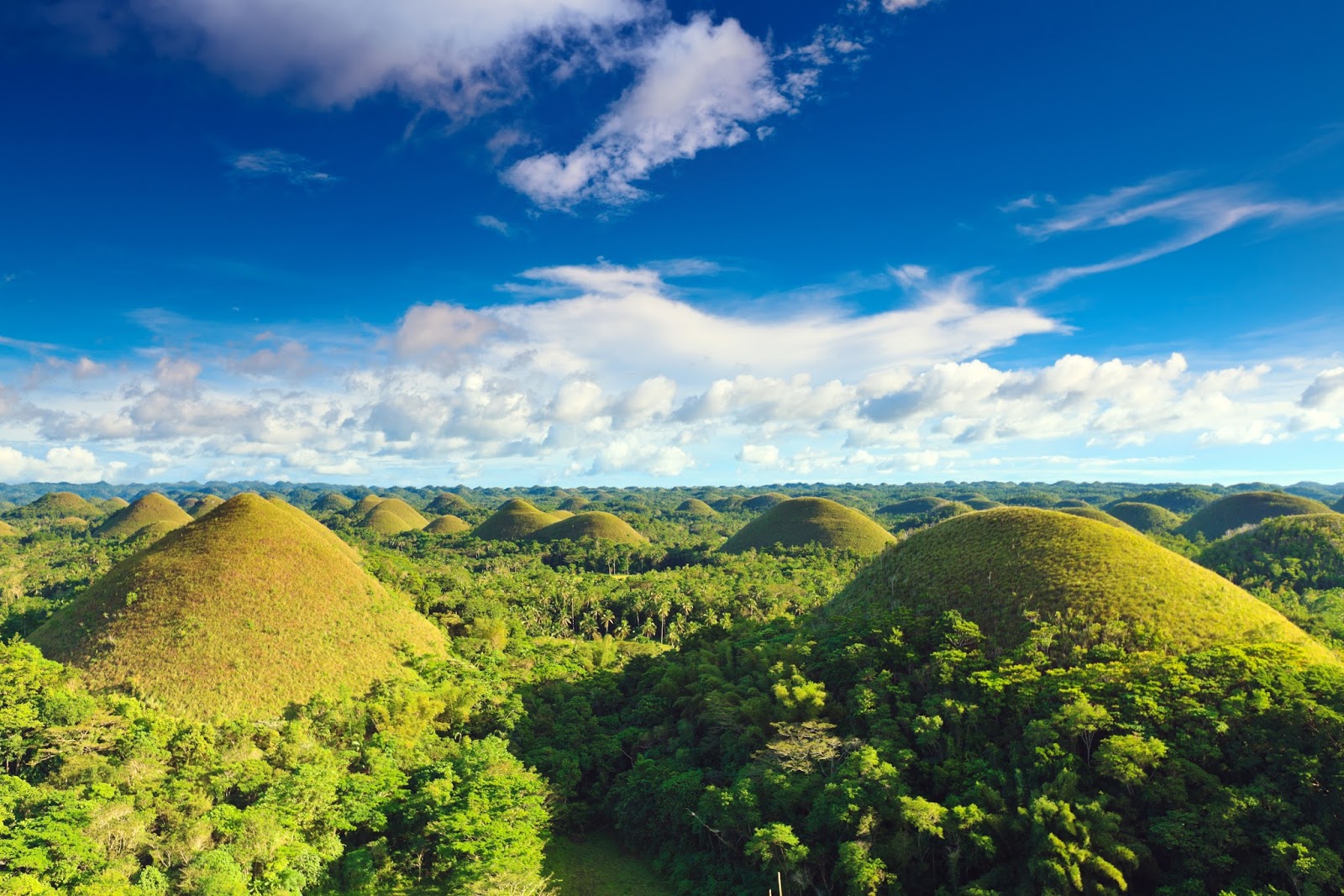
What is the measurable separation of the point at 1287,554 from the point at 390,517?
14692 centimetres

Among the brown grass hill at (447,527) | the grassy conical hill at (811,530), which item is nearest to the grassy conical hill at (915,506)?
the grassy conical hill at (811,530)

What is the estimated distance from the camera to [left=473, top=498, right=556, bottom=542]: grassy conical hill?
117375 mm

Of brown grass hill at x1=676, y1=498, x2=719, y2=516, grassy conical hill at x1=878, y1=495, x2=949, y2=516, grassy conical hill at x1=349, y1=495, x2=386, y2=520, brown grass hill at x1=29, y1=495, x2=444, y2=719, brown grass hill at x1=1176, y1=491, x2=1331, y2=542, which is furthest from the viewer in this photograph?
brown grass hill at x1=676, y1=498, x2=719, y2=516

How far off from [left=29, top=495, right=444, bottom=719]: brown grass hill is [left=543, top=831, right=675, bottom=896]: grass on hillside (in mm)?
14753

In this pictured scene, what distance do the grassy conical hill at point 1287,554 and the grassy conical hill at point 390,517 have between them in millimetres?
133741

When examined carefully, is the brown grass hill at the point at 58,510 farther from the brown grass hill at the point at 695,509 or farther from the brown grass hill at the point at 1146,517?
the brown grass hill at the point at 1146,517

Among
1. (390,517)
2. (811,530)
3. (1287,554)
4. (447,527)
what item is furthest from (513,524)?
(1287,554)

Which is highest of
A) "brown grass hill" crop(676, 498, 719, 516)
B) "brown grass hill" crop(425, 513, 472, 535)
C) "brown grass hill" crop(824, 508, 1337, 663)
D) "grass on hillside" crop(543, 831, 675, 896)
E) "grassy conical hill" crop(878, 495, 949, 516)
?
"brown grass hill" crop(824, 508, 1337, 663)

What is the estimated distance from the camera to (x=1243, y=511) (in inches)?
3898

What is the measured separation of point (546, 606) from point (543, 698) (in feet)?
85.6

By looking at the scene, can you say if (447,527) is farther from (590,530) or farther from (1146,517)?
(1146,517)

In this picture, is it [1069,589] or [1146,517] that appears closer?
[1069,589]

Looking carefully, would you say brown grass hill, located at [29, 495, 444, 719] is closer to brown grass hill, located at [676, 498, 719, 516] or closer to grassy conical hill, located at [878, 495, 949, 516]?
brown grass hill, located at [676, 498, 719, 516]

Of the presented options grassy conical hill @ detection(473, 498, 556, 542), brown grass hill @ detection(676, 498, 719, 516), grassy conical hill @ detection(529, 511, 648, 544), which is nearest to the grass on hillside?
grassy conical hill @ detection(529, 511, 648, 544)
